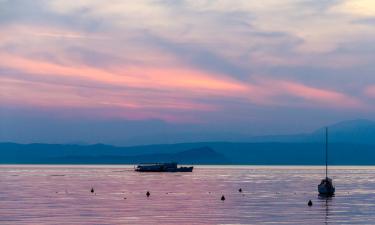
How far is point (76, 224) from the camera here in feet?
249

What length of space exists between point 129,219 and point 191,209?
54.6 feet

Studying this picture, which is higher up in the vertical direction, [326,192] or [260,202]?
[326,192]

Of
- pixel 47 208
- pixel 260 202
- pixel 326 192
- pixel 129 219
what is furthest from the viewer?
pixel 326 192

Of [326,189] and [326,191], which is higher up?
[326,189]

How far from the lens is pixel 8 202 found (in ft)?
359

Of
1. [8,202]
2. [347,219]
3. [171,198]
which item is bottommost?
[347,219]

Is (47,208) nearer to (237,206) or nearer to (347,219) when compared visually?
(237,206)

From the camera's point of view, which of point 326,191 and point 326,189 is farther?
point 326,189

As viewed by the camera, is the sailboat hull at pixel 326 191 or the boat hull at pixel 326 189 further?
the boat hull at pixel 326 189

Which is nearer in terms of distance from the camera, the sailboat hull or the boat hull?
the sailboat hull

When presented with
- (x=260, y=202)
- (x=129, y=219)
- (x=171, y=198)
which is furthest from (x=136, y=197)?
(x=129, y=219)

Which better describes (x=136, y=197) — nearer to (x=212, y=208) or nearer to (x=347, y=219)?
(x=212, y=208)

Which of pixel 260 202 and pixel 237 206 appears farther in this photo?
pixel 260 202

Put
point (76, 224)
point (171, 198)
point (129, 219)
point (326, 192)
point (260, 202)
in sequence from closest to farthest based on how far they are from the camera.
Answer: point (76, 224) → point (129, 219) → point (260, 202) → point (171, 198) → point (326, 192)
